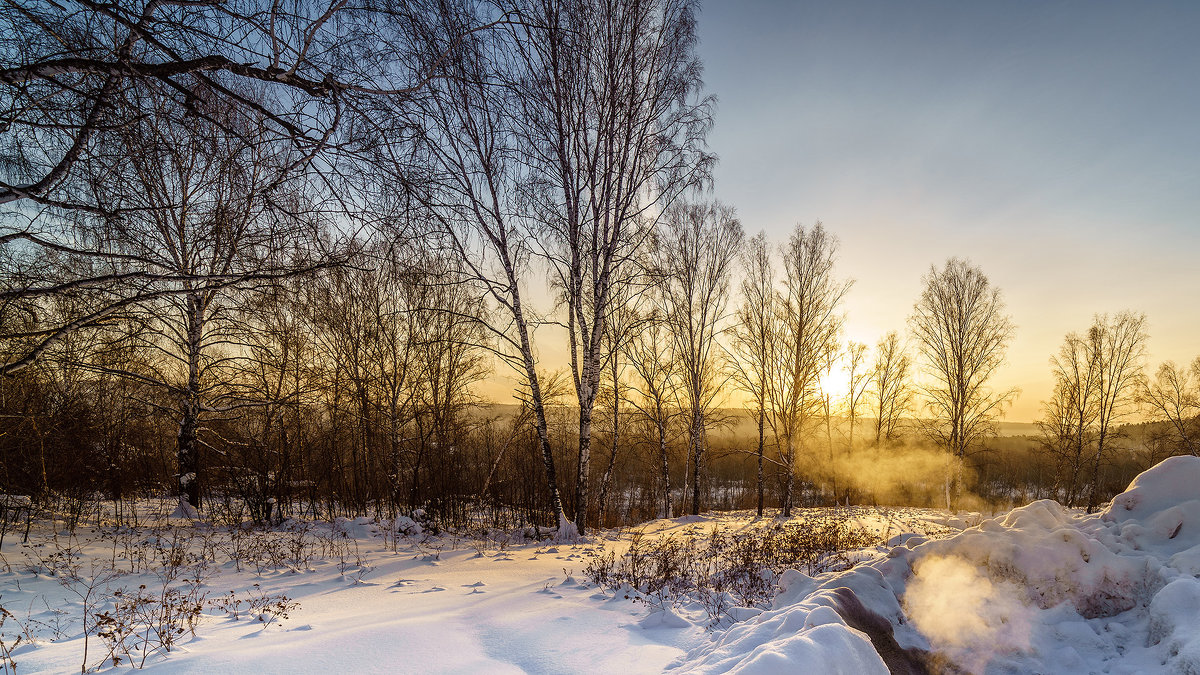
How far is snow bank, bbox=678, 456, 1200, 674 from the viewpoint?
10.6 feet

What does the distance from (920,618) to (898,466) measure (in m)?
27.2

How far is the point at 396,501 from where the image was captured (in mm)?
13727

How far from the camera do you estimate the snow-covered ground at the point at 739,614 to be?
2980 millimetres

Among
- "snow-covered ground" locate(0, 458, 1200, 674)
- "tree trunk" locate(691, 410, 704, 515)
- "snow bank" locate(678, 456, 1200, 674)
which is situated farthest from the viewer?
"tree trunk" locate(691, 410, 704, 515)

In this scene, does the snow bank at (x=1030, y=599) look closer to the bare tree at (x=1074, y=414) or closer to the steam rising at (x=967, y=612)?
the steam rising at (x=967, y=612)

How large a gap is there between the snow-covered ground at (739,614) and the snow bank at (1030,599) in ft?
0.05

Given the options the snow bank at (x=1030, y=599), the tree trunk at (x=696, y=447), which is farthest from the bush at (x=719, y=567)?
the tree trunk at (x=696, y=447)

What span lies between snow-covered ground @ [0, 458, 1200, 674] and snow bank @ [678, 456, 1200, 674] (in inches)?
0.6

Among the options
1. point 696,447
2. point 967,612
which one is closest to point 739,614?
point 967,612

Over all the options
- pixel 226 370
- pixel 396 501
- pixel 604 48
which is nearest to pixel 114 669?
pixel 226 370

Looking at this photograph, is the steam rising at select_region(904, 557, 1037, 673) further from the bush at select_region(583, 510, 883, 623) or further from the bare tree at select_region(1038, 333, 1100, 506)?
the bare tree at select_region(1038, 333, 1100, 506)

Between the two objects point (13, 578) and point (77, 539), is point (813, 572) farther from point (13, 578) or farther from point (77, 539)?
point (77, 539)

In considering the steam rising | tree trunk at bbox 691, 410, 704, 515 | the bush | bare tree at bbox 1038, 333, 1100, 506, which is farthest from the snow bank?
bare tree at bbox 1038, 333, 1100, 506

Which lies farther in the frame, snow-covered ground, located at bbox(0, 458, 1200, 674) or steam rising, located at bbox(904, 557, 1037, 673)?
steam rising, located at bbox(904, 557, 1037, 673)
